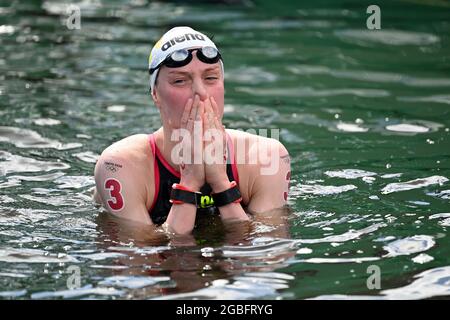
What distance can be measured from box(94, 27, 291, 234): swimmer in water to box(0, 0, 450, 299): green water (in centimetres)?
19

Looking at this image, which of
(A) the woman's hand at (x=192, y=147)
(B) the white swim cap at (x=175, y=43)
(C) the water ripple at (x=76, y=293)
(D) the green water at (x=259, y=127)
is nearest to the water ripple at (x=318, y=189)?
(D) the green water at (x=259, y=127)

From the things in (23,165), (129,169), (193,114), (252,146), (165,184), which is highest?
(193,114)

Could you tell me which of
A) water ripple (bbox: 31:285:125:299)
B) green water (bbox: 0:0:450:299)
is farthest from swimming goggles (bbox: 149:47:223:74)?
water ripple (bbox: 31:285:125:299)

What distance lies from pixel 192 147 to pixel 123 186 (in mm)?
599

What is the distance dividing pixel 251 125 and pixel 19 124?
2.34m

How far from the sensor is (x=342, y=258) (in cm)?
612

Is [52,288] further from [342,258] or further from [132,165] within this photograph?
[342,258]

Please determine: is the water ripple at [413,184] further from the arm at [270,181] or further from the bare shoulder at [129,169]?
the bare shoulder at [129,169]

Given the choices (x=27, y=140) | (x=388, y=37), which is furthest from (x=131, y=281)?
(x=388, y=37)

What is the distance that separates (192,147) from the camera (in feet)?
20.9

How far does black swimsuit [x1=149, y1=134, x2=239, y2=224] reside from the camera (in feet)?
22.2

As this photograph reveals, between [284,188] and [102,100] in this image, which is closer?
[284,188]

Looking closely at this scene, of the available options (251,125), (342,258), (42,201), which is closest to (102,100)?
(251,125)

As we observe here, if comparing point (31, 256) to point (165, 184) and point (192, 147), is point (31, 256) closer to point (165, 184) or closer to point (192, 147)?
point (165, 184)
